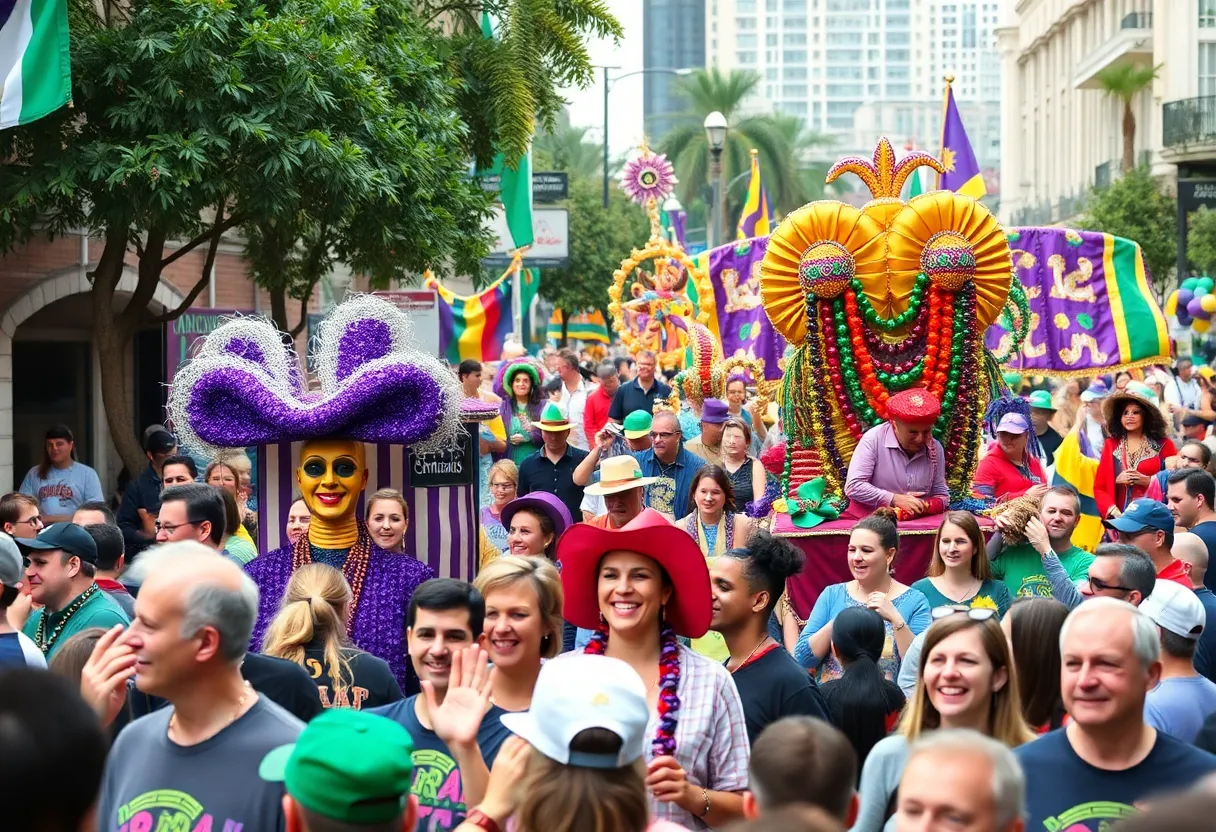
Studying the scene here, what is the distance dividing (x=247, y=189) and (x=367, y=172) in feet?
3.15

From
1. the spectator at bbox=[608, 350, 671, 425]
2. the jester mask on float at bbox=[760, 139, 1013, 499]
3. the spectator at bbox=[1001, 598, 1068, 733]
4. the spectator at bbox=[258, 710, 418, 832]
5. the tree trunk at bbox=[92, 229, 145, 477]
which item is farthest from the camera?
the spectator at bbox=[608, 350, 671, 425]

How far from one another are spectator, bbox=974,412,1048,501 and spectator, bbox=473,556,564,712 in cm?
555

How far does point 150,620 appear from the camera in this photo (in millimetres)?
4074

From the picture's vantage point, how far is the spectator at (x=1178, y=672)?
5234 mm

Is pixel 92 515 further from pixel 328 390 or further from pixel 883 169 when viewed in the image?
pixel 883 169

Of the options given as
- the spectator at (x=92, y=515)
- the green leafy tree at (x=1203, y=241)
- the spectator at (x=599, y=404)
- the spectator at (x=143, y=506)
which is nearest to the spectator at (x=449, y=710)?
the spectator at (x=92, y=515)

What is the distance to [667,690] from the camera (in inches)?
184

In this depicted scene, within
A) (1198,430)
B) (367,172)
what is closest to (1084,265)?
(1198,430)

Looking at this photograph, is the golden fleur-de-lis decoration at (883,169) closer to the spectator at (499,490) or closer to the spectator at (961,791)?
the spectator at (499,490)

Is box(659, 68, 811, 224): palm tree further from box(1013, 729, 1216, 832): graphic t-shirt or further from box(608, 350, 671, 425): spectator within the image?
box(1013, 729, 1216, 832): graphic t-shirt

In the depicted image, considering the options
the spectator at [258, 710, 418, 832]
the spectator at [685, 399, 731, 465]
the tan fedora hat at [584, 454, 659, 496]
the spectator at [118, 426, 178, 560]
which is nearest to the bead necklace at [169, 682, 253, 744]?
the spectator at [258, 710, 418, 832]

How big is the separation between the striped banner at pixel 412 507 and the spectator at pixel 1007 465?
10.8ft

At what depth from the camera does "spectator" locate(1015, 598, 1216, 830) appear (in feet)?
13.4

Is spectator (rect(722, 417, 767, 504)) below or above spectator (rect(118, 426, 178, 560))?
above
